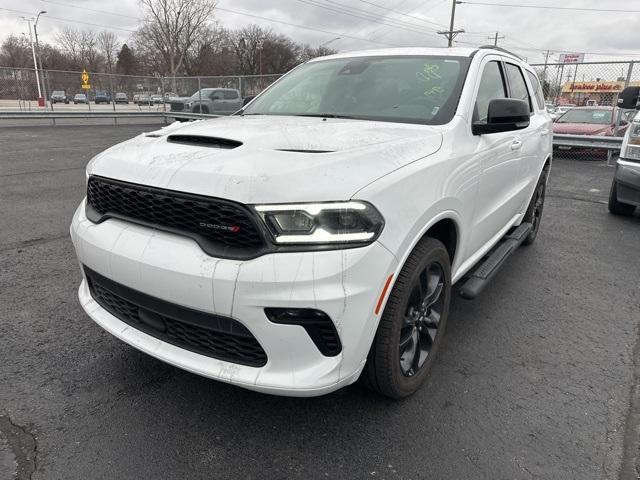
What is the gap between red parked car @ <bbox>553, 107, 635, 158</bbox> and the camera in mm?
11812

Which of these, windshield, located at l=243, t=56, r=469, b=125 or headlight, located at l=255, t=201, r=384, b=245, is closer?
headlight, located at l=255, t=201, r=384, b=245

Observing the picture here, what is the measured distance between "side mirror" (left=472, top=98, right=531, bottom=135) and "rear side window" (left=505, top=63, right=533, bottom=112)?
3.58 ft

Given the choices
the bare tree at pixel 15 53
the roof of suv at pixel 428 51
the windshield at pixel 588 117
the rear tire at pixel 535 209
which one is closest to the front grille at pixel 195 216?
the roof of suv at pixel 428 51

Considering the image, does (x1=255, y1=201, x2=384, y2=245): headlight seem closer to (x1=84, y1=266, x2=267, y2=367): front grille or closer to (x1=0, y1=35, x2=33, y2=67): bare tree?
(x1=84, y1=266, x2=267, y2=367): front grille

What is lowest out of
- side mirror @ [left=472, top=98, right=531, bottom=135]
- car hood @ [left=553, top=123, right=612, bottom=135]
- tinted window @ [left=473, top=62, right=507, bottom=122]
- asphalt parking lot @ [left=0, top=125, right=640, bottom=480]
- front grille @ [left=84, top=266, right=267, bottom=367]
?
asphalt parking lot @ [left=0, top=125, right=640, bottom=480]

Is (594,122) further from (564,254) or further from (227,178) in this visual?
(227,178)

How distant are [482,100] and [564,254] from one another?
8.44ft

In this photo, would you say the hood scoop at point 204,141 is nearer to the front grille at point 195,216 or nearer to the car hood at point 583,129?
the front grille at point 195,216

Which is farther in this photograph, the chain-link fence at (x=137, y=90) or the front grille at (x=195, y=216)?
the chain-link fence at (x=137, y=90)

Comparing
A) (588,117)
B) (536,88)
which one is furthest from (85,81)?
(536,88)

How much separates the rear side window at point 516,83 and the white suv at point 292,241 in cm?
120

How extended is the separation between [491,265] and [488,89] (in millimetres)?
1232

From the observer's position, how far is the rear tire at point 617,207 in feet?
20.5

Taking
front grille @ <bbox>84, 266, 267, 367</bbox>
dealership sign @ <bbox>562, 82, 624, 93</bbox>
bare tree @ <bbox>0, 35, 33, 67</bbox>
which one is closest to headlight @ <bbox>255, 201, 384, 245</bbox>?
front grille @ <bbox>84, 266, 267, 367</bbox>
